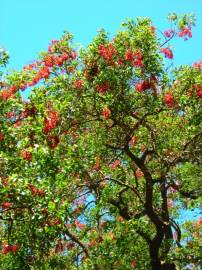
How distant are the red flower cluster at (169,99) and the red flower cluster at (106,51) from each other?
2.39 metres

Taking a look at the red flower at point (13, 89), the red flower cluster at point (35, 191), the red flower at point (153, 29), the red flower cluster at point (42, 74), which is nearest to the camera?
the red flower cluster at point (35, 191)

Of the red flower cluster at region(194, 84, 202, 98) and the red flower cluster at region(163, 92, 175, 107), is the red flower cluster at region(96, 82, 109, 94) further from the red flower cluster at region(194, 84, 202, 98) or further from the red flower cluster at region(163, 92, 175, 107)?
the red flower cluster at region(194, 84, 202, 98)

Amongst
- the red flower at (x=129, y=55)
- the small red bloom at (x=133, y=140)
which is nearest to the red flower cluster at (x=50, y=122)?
the red flower at (x=129, y=55)

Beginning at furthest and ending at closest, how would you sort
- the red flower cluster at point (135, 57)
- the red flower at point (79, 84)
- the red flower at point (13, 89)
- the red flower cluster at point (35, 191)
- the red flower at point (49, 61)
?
the red flower at point (49, 61)
the red flower at point (79, 84)
the red flower cluster at point (135, 57)
the red flower at point (13, 89)
the red flower cluster at point (35, 191)

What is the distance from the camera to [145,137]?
17.2 m

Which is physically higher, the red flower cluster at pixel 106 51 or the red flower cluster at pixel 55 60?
the red flower cluster at pixel 55 60

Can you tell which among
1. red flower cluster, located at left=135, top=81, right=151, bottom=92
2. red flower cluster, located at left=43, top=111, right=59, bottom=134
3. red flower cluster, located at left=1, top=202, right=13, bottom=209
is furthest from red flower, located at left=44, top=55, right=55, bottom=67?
red flower cluster, located at left=1, top=202, right=13, bottom=209

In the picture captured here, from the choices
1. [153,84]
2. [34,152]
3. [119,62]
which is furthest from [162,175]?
[34,152]

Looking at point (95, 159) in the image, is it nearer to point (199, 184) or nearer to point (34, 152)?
point (199, 184)

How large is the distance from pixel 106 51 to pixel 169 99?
9.04 feet

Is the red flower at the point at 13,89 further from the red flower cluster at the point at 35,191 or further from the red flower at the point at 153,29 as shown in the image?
the red flower cluster at the point at 35,191

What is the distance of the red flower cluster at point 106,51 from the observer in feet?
50.2

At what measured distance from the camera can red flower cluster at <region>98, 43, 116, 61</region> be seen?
603 inches

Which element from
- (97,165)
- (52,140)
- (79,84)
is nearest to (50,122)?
(52,140)
